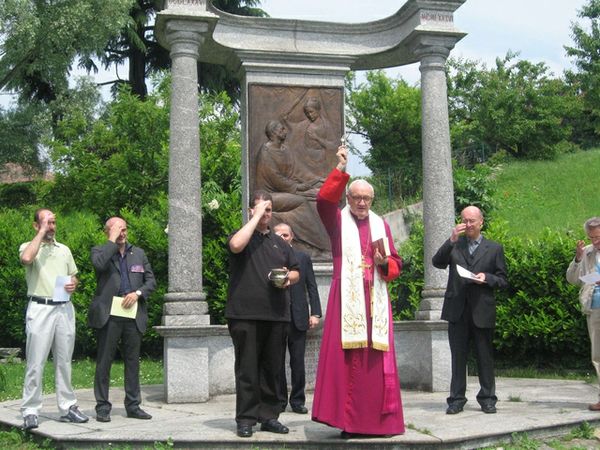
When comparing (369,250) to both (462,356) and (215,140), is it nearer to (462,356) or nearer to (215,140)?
(462,356)

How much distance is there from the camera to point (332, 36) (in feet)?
36.0

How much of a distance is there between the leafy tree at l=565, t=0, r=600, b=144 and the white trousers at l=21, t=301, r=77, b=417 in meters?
31.2

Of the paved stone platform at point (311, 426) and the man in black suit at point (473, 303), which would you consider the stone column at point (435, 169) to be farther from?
the man in black suit at point (473, 303)

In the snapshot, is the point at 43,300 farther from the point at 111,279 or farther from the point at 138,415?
the point at 138,415

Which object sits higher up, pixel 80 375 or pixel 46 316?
pixel 46 316

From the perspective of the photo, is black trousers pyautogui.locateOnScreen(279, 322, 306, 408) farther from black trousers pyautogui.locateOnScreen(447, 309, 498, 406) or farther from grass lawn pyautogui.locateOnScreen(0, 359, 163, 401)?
grass lawn pyautogui.locateOnScreen(0, 359, 163, 401)

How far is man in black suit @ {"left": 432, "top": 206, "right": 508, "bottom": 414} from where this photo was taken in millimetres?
7109

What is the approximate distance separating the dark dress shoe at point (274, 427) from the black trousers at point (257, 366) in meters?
0.04

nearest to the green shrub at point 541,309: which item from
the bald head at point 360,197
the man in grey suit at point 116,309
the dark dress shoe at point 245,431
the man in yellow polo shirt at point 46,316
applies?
the bald head at point 360,197

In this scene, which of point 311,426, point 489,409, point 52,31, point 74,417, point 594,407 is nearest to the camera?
point 311,426

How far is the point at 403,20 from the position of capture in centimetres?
1085

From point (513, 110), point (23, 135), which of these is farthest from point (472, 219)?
point (513, 110)

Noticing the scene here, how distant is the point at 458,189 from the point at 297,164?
8.89 meters

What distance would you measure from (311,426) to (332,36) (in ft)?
20.6
